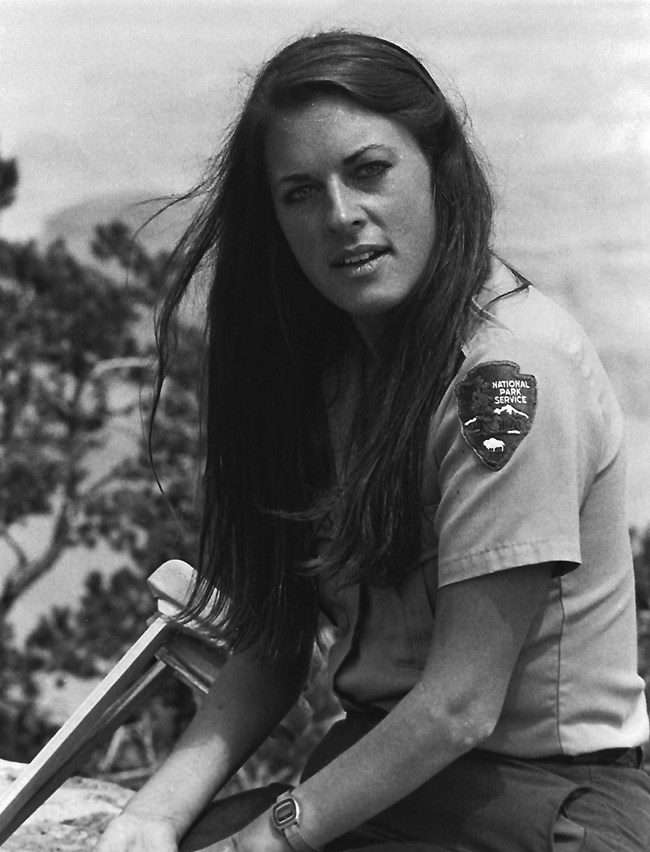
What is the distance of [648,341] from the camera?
11.5 ft

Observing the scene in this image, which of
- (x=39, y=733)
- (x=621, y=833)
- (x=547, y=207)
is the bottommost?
(x=39, y=733)

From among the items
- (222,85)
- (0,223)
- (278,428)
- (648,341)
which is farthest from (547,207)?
(278,428)

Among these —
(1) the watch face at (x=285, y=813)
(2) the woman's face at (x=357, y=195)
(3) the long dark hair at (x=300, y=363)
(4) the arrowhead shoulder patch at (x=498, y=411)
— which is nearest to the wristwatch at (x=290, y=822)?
(1) the watch face at (x=285, y=813)

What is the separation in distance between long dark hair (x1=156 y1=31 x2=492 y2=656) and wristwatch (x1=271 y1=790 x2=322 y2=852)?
0.28m

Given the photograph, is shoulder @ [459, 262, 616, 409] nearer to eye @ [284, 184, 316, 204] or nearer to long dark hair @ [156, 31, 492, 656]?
long dark hair @ [156, 31, 492, 656]

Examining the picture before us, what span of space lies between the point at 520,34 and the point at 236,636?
199 centimetres

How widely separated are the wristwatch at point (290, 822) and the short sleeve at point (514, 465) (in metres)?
0.32

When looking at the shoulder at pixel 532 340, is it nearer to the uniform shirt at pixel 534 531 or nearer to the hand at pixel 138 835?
the uniform shirt at pixel 534 531

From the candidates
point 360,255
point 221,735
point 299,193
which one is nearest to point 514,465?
point 360,255

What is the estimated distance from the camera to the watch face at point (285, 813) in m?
1.66

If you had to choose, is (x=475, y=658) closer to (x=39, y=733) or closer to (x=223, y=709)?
(x=223, y=709)

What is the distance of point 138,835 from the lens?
6.03 feet

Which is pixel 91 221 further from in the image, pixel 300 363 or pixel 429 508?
pixel 429 508

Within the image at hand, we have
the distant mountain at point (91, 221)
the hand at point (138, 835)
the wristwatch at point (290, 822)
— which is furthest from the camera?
the distant mountain at point (91, 221)
